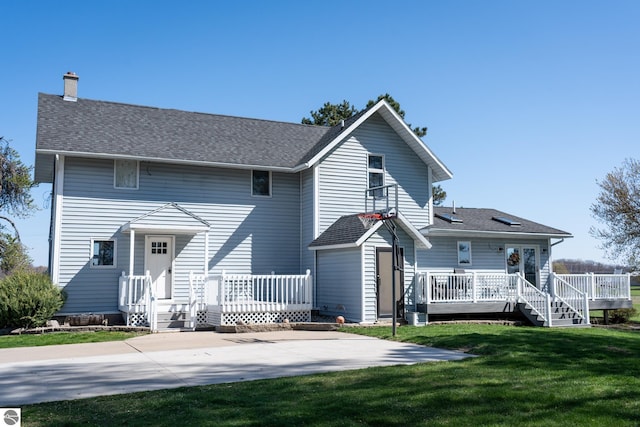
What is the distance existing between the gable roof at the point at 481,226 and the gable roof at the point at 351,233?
2.94 metres

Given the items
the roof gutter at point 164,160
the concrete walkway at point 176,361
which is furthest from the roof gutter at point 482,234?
the concrete walkway at point 176,361

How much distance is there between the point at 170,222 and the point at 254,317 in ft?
13.2

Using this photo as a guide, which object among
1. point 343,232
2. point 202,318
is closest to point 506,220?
point 343,232

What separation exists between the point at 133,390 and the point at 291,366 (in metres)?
2.91

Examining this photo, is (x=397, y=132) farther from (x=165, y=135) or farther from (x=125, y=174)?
(x=125, y=174)

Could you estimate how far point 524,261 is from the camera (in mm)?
24266

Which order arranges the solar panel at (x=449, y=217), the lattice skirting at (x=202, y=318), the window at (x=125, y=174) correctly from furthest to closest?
the solar panel at (x=449, y=217) < the window at (x=125, y=174) < the lattice skirting at (x=202, y=318)

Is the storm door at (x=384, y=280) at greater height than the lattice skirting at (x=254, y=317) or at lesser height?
greater

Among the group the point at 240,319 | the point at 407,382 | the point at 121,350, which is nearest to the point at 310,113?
the point at 240,319

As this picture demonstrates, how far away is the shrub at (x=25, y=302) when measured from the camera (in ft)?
53.6

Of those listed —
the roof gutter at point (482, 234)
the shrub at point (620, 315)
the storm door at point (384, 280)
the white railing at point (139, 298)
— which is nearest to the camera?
the white railing at point (139, 298)

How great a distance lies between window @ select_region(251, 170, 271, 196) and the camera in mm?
21062

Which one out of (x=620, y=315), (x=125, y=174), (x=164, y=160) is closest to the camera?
(x=164, y=160)

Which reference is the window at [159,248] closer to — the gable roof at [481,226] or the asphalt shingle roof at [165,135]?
the asphalt shingle roof at [165,135]
